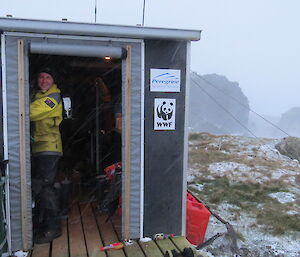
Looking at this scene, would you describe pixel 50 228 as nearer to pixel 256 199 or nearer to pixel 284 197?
pixel 256 199

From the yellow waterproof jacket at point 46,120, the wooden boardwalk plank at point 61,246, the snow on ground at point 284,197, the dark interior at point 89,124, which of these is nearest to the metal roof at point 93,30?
the yellow waterproof jacket at point 46,120

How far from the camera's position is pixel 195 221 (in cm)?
423

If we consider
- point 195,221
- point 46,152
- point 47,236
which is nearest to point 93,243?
point 47,236

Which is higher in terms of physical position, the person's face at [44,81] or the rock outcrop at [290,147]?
the person's face at [44,81]

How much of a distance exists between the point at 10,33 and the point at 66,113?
1.42m

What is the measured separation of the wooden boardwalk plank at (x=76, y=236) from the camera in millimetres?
3445

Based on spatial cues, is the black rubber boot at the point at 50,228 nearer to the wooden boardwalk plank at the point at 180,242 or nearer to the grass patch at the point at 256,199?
the wooden boardwalk plank at the point at 180,242

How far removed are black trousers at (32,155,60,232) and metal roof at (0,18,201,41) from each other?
4.67 ft

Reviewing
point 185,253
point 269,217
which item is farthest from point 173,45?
point 269,217

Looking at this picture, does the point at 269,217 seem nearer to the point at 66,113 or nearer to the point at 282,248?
the point at 282,248

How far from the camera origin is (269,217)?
6.38m

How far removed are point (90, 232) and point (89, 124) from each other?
9.91ft

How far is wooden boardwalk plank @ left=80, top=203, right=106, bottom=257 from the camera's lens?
11.4 ft

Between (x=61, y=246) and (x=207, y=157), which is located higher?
(x=61, y=246)
